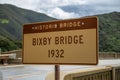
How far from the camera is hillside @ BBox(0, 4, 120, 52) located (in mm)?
35500

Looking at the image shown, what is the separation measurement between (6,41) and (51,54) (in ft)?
96.0

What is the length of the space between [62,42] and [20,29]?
3173cm

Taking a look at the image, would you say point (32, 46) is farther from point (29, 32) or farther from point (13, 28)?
point (13, 28)

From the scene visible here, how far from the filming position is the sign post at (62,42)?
3707 mm

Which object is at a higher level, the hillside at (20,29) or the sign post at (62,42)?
the hillside at (20,29)

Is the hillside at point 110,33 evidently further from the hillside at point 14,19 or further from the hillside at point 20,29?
the hillside at point 14,19

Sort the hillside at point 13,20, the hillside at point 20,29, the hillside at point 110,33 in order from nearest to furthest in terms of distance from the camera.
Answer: the hillside at point 20,29, the hillside at point 110,33, the hillside at point 13,20

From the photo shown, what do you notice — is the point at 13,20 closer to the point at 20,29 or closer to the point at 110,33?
the point at 110,33

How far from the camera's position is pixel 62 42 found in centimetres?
385

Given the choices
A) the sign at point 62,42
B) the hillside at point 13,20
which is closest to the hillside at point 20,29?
the hillside at point 13,20

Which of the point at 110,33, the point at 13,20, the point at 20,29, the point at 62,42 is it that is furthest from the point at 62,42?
the point at 13,20

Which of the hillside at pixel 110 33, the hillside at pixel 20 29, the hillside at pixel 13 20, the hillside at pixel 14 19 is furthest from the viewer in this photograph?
the hillside at pixel 14 19

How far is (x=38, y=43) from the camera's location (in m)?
4.05

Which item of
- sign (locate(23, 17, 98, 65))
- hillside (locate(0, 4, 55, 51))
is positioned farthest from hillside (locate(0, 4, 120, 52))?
sign (locate(23, 17, 98, 65))
